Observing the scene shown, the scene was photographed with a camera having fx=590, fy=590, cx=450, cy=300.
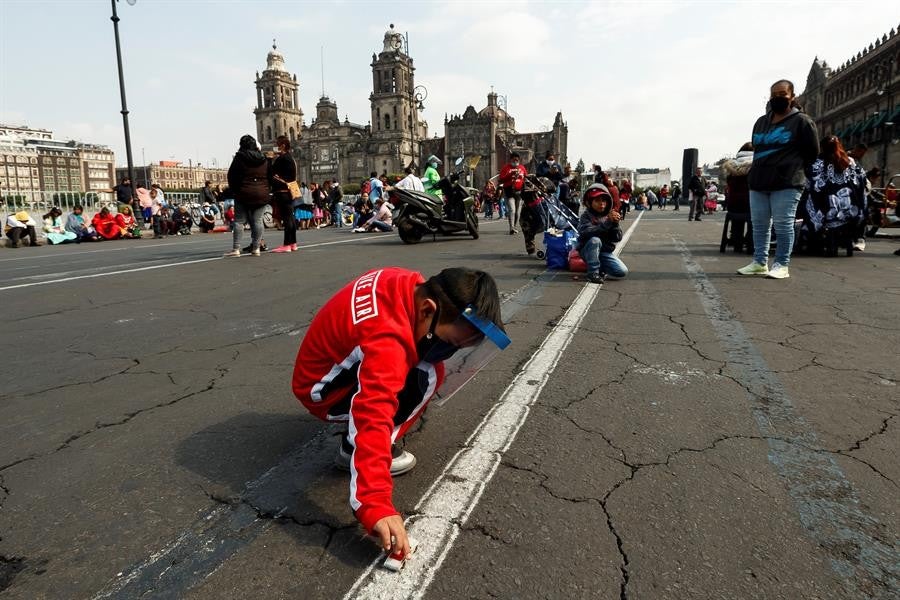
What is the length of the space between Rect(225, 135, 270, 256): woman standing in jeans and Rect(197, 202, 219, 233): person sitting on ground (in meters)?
12.4

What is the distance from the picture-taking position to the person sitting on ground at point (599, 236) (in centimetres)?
709

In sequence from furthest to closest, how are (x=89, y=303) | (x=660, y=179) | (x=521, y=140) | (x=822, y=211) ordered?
(x=521, y=140) < (x=660, y=179) < (x=822, y=211) < (x=89, y=303)

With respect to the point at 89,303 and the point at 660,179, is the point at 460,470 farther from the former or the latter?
the point at 660,179

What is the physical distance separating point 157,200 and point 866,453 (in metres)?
22.0

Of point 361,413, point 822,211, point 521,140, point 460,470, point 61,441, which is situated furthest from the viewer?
point 521,140

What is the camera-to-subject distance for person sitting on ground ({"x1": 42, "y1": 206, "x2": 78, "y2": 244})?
55.0ft

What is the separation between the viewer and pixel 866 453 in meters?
2.38

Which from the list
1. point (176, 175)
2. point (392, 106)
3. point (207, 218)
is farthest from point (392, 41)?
point (207, 218)

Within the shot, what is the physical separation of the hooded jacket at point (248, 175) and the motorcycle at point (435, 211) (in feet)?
10.4

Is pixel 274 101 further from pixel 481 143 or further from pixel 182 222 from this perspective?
pixel 182 222

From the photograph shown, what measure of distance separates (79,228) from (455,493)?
19161 mm

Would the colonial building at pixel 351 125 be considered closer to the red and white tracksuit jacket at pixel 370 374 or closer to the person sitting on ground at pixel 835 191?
the person sitting on ground at pixel 835 191

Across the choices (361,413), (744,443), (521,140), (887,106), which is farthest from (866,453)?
(521,140)

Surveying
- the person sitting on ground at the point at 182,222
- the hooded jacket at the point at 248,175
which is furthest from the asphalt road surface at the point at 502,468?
the person sitting on ground at the point at 182,222
